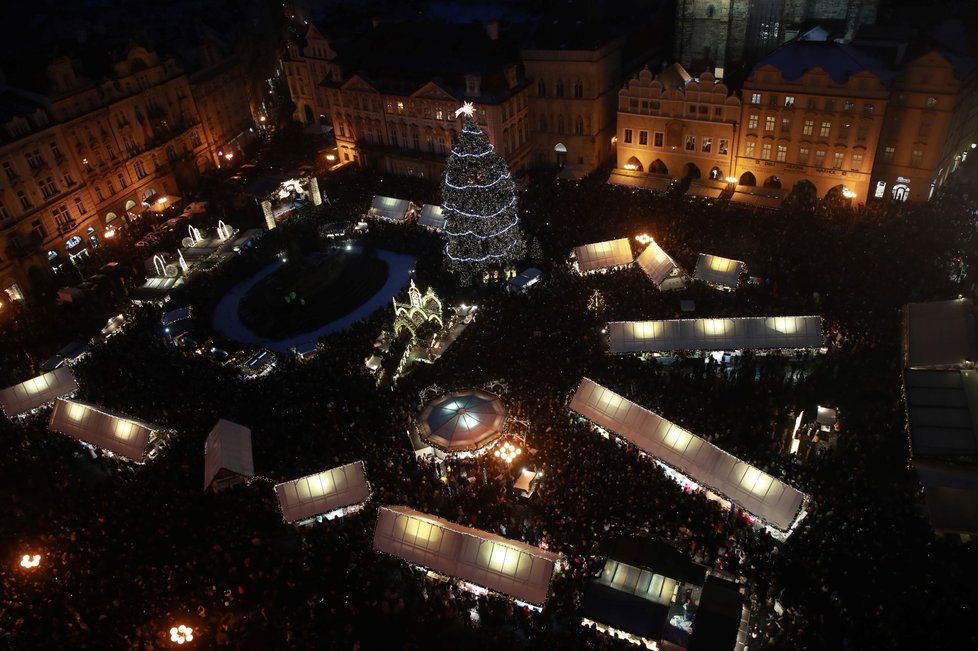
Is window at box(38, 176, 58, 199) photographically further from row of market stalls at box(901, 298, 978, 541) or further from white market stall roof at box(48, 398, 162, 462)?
row of market stalls at box(901, 298, 978, 541)

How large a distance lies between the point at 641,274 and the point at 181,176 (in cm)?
Answer: 4675

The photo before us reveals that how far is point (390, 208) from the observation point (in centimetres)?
5094

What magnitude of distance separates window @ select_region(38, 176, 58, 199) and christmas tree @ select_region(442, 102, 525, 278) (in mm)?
31441

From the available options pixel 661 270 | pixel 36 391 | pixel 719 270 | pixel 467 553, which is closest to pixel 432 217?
pixel 661 270

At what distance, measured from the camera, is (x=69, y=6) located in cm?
7256

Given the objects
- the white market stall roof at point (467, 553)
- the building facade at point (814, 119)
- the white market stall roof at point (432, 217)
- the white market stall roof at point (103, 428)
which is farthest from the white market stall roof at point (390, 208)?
the white market stall roof at point (467, 553)

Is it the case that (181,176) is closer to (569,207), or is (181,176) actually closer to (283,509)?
(569,207)

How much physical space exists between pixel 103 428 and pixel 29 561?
7.00 meters

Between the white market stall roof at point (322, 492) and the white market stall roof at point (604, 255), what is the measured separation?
2110cm

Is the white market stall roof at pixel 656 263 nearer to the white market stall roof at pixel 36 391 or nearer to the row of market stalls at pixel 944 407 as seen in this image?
the row of market stalls at pixel 944 407

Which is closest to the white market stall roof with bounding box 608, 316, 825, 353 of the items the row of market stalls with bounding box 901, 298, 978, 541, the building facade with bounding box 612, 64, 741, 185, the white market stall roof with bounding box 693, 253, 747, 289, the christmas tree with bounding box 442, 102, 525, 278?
the row of market stalls with bounding box 901, 298, 978, 541

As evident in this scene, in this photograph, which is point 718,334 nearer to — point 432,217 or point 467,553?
point 467,553

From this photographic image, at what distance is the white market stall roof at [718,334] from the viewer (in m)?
32.8

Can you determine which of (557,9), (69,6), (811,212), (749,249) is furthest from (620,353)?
(69,6)
